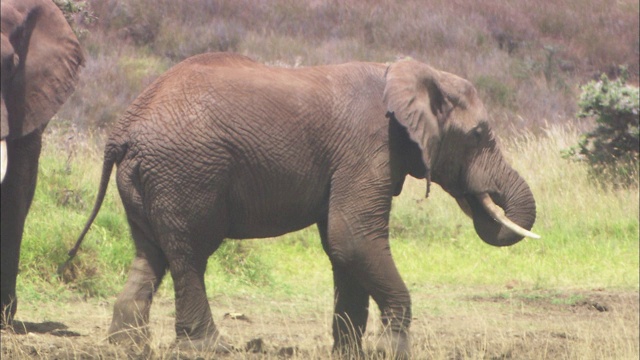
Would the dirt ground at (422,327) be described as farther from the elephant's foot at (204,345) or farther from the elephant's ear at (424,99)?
the elephant's ear at (424,99)

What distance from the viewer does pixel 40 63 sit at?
6.84 meters

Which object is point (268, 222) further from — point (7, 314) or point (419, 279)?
point (419, 279)

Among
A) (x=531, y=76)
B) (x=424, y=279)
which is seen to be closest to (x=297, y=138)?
(x=424, y=279)

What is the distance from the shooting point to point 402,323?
727 centimetres

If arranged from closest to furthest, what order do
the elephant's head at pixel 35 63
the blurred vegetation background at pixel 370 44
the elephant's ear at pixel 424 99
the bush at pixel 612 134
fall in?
the elephant's head at pixel 35 63
the elephant's ear at pixel 424 99
the bush at pixel 612 134
the blurred vegetation background at pixel 370 44

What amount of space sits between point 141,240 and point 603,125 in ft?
29.3

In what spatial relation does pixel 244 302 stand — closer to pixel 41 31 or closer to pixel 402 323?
pixel 402 323

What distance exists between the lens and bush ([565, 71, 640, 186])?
47.1 ft

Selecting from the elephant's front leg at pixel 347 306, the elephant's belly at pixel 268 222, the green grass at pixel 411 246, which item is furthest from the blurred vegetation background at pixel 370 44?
the elephant's belly at pixel 268 222

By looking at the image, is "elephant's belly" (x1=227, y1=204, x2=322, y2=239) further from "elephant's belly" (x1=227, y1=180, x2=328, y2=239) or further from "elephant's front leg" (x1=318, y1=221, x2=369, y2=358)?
"elephant's front leg" (x1=318, y1=221, x2=369, y2=358)

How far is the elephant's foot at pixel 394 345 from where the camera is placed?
7.22 metres

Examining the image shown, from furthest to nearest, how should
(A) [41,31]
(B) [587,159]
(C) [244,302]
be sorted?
(B) [587,159] → (C) [244,302] → (A) [41,31]

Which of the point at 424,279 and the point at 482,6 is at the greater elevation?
the point at 482,6

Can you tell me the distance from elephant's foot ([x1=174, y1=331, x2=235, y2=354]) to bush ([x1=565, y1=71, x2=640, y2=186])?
8216mm
